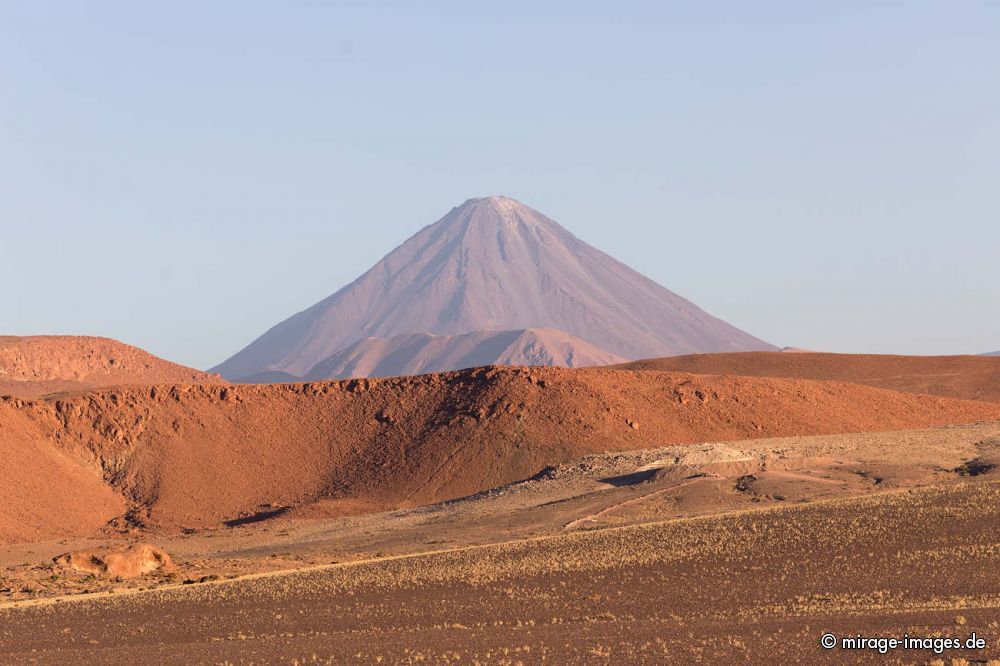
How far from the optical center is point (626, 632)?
2256cm

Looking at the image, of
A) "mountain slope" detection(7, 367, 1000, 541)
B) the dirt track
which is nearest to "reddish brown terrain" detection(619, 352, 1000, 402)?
"mountain slope" detection(7, 367, 1000, 541)

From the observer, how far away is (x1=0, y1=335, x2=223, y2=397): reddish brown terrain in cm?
9700

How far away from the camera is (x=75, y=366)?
10238cm

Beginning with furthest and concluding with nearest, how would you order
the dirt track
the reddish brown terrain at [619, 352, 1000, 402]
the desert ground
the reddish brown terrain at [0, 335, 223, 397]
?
the reddish brown terrain at [0, 335, 223, 397]
the reddish brown terrain at [619, 352, 1000, 402]
the desert ground
the dirt track

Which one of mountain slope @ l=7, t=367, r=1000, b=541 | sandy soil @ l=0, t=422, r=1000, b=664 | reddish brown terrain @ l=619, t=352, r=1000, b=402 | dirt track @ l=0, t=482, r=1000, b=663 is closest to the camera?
dirt track @ l=0, t=482, r=1000, b=663

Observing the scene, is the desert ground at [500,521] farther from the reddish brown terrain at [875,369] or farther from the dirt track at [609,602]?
the reddish brown terrain at [875,369]

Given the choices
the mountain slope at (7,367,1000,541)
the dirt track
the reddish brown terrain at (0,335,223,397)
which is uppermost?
the reddish brown terrain at (0,335,223,397)

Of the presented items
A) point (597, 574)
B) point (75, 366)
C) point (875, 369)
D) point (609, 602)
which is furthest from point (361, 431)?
point (75, 366)

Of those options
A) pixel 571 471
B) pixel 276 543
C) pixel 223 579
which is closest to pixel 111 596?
pixel 223 579

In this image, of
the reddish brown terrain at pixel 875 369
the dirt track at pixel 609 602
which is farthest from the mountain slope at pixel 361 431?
the dirt track at pixel 609 602

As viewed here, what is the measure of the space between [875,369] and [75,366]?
61295 mm

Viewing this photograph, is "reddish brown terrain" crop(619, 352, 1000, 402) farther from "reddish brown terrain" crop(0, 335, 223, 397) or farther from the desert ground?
"reddish brown terrain" crop(0, 335, 223, 397)

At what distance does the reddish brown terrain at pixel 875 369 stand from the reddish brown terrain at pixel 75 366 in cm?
3915

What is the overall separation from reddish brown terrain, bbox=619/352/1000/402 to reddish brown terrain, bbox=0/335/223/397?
128 ft
